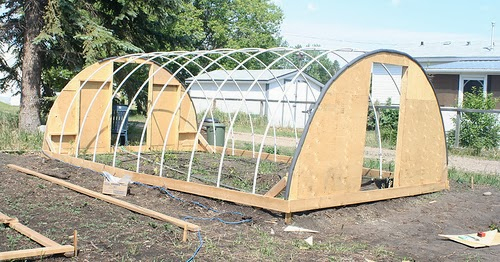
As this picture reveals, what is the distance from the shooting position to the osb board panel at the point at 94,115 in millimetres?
13586

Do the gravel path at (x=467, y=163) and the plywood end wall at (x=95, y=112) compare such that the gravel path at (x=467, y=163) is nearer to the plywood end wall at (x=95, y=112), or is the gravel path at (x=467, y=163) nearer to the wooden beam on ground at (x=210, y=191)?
the plywood end wall at (x=95, y=112)

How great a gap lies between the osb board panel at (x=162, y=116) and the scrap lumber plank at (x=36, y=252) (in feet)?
28.9

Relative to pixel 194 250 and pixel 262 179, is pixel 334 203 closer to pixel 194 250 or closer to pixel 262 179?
pixel 262 179

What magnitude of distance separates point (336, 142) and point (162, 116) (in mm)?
7140

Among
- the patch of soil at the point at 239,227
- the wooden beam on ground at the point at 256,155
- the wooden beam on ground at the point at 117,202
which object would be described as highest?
the wooden beam on ground at the point at 256,155

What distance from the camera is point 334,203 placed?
8.34 m

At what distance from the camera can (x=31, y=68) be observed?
52.4 ft

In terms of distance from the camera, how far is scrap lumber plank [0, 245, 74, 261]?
5.23 meters

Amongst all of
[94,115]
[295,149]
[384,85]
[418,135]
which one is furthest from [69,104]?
[384,85]

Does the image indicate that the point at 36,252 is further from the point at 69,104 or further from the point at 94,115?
the point at 94,115

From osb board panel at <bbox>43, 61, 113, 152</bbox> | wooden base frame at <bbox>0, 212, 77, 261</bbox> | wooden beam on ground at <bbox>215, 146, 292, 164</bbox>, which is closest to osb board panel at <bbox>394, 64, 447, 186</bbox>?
wooden beam on ground at <bbox>215, 146, 292, 164</bbox>

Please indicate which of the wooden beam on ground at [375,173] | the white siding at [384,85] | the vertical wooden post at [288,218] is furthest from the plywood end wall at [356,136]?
the white siding at [384,85]

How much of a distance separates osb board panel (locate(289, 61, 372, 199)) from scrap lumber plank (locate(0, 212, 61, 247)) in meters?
3.25

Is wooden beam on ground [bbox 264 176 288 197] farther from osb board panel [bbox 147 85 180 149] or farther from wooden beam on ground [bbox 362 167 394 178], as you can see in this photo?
osb board panel [bbox 147 85 180 149]
